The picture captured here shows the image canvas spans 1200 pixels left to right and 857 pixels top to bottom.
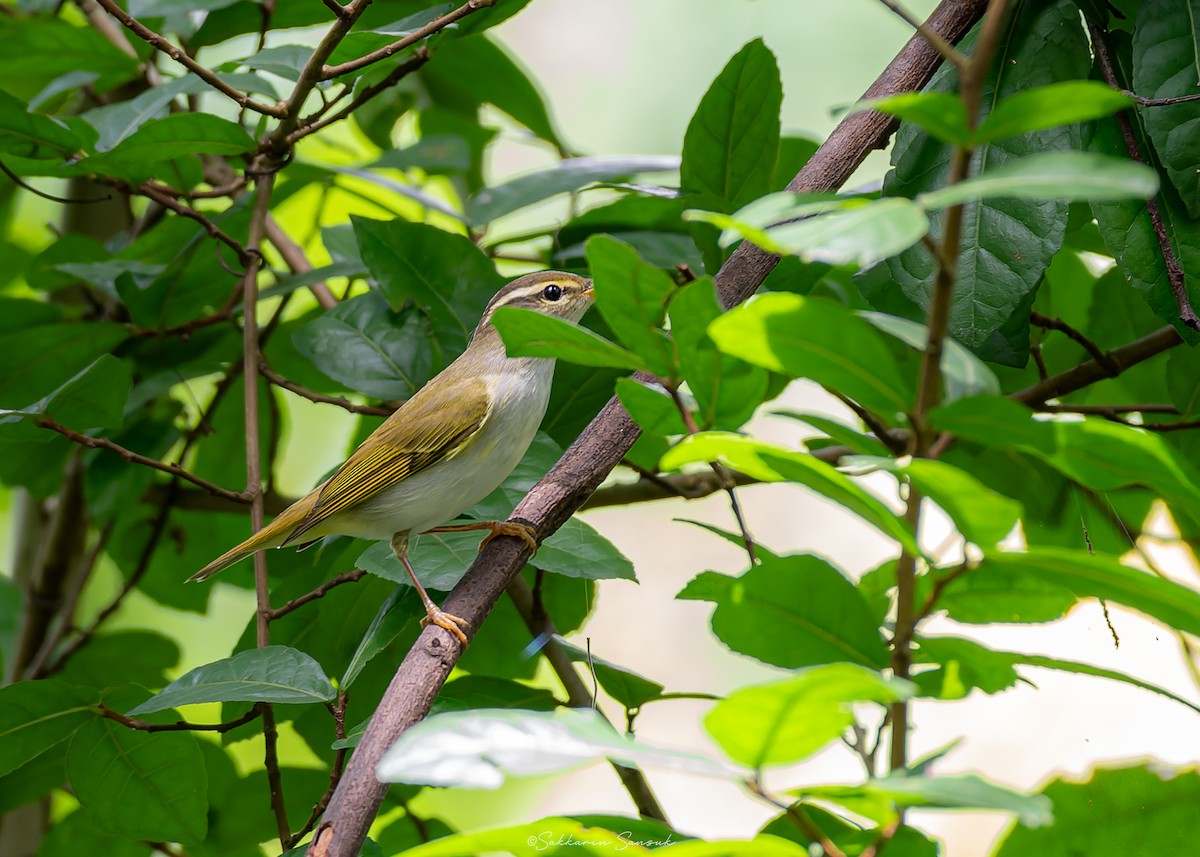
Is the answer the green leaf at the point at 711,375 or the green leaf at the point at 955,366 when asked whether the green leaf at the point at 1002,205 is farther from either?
the green leaf at the point at 955,366

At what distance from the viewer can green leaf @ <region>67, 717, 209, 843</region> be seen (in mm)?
1597

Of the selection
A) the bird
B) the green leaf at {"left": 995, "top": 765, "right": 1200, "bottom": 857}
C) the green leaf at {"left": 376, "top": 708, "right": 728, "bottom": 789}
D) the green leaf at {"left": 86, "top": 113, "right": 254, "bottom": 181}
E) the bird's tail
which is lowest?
the green leaf at {"left": 995, "top": 765, "right": 1200, "bottom": 857}

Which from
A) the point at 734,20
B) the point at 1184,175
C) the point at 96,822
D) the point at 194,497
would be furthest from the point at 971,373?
the point at 734,20

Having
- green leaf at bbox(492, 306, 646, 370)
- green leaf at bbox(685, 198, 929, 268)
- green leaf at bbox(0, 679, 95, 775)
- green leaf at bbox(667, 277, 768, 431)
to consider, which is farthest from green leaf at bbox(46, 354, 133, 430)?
green leaf at bbox(685, 198, 929, 268)

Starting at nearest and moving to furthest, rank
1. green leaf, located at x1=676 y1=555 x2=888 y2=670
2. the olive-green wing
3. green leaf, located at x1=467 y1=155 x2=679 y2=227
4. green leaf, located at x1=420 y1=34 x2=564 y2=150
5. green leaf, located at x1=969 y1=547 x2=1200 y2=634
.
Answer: green leaf, located at x1=969 y1=547 x2=1200 y2=634 → green leaf, located at x1=676 y1=555 x2=888 y2=670 → the olive-green wing → green leaf, located at x1=467 y1=155 x2=679 y2=227 → green leaf, located at x1=420 y1=34 x2=564 y2=150

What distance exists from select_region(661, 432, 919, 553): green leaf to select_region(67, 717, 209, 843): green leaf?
1130 mm

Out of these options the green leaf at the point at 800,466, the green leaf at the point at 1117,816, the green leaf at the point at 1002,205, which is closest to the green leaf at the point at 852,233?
the green leaf at the point at 800,466

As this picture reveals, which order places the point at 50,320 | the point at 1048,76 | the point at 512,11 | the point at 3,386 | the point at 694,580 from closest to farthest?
1. the point at 694,580
2. the point at 1048,76
3. the point at 512,11
4. the point at 3,386
5. the point at 50,320

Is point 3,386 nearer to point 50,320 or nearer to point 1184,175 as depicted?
point 50,320

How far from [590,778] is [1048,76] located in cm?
395

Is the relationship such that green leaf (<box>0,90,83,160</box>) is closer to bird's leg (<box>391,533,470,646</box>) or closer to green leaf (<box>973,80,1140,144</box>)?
bird's leg (<box>391,533,470,646</box>)

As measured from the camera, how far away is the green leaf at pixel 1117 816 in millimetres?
963

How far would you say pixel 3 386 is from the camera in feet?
7.39

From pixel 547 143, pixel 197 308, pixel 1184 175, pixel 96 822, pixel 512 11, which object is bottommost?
pixel 96 822
